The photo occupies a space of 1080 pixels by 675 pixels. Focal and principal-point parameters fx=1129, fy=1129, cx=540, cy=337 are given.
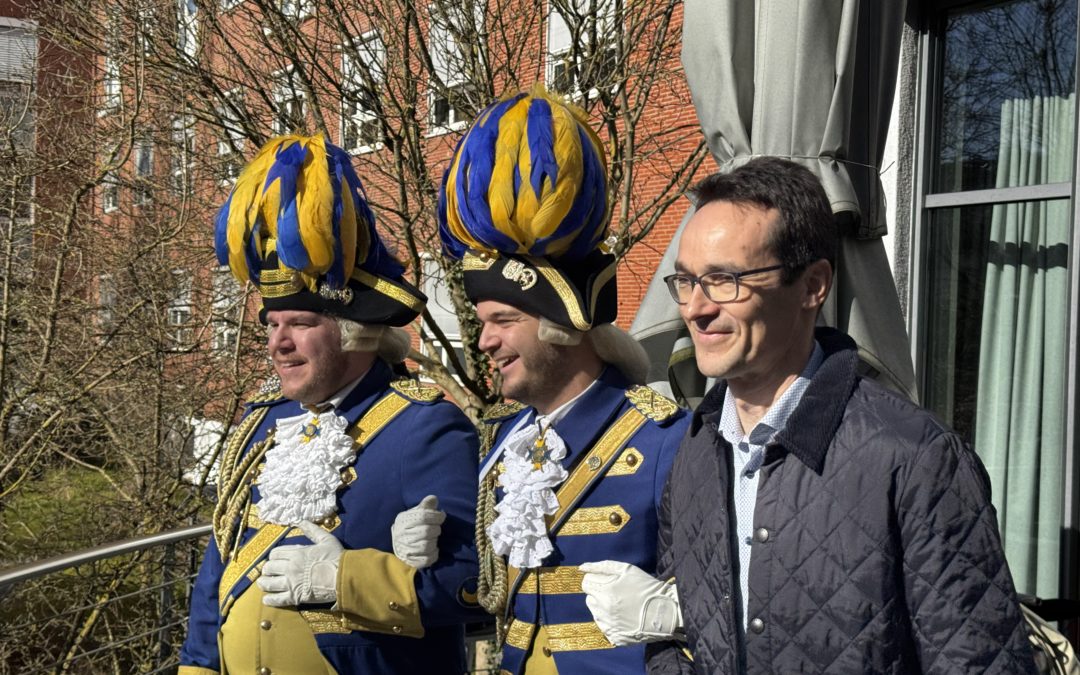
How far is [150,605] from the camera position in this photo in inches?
342

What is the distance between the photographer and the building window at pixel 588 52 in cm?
604

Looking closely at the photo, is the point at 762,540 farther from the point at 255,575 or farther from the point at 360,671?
the point at 255,575

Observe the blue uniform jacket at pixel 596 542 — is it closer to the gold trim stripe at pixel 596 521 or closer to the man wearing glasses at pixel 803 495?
the gold trim stripe at pixel 596 521

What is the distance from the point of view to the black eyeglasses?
6.01 ft

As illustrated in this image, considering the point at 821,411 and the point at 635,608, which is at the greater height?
the point at 821,411

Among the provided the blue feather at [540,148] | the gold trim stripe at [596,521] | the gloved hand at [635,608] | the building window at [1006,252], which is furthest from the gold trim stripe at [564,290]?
the building window at [1006,252]

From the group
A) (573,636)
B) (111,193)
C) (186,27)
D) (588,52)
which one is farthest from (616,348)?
(111,193)

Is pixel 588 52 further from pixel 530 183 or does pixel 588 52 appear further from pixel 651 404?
pixel 651 404

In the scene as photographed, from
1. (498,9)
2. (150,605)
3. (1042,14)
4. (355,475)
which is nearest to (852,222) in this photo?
(355,475)

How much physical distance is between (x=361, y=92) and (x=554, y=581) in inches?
184

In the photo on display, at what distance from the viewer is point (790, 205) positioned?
1.84 m

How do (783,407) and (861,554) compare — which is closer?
(861,554)

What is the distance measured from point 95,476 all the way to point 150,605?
4.13 ft

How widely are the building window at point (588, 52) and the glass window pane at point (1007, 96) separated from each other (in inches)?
74.2
